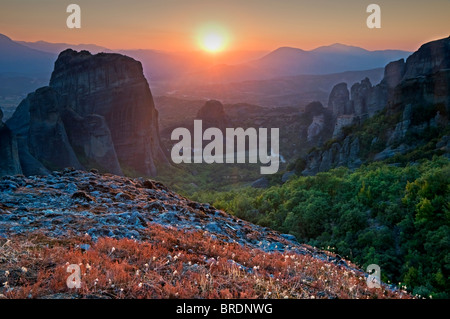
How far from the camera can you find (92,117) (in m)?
60.3

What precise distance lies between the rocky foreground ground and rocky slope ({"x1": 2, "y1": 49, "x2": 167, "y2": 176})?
41.5 meters

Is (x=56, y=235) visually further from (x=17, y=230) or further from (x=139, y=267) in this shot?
(x=139, y=267)

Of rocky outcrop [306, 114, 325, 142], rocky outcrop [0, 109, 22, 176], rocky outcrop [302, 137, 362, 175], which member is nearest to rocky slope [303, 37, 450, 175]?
rocky outcrop [302, 137, 362, 175]

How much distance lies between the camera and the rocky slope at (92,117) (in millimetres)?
50469

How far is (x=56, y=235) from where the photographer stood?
8.68 metres

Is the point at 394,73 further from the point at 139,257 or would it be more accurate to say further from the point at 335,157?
the point at 139,257

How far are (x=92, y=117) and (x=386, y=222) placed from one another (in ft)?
182

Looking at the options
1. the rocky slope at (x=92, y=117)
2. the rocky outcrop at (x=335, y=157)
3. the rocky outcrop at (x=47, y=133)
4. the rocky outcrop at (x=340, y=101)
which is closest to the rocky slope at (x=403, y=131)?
the rocky outcrop at (x=335, y=157)

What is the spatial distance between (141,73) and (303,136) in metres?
61.4

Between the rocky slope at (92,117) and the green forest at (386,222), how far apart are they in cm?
3998

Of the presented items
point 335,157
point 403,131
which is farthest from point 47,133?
point 403,131

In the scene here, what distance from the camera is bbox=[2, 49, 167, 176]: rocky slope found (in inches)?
1987

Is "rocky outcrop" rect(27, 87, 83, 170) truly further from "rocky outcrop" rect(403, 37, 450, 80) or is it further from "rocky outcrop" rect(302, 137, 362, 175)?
"rocky outcrop" rect(403, 37, 450, 80)

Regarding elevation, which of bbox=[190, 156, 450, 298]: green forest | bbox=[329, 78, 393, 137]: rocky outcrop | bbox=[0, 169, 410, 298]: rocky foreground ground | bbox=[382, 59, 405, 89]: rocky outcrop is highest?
bbox=[382, 59, 405, 89]: rocky outcrop
